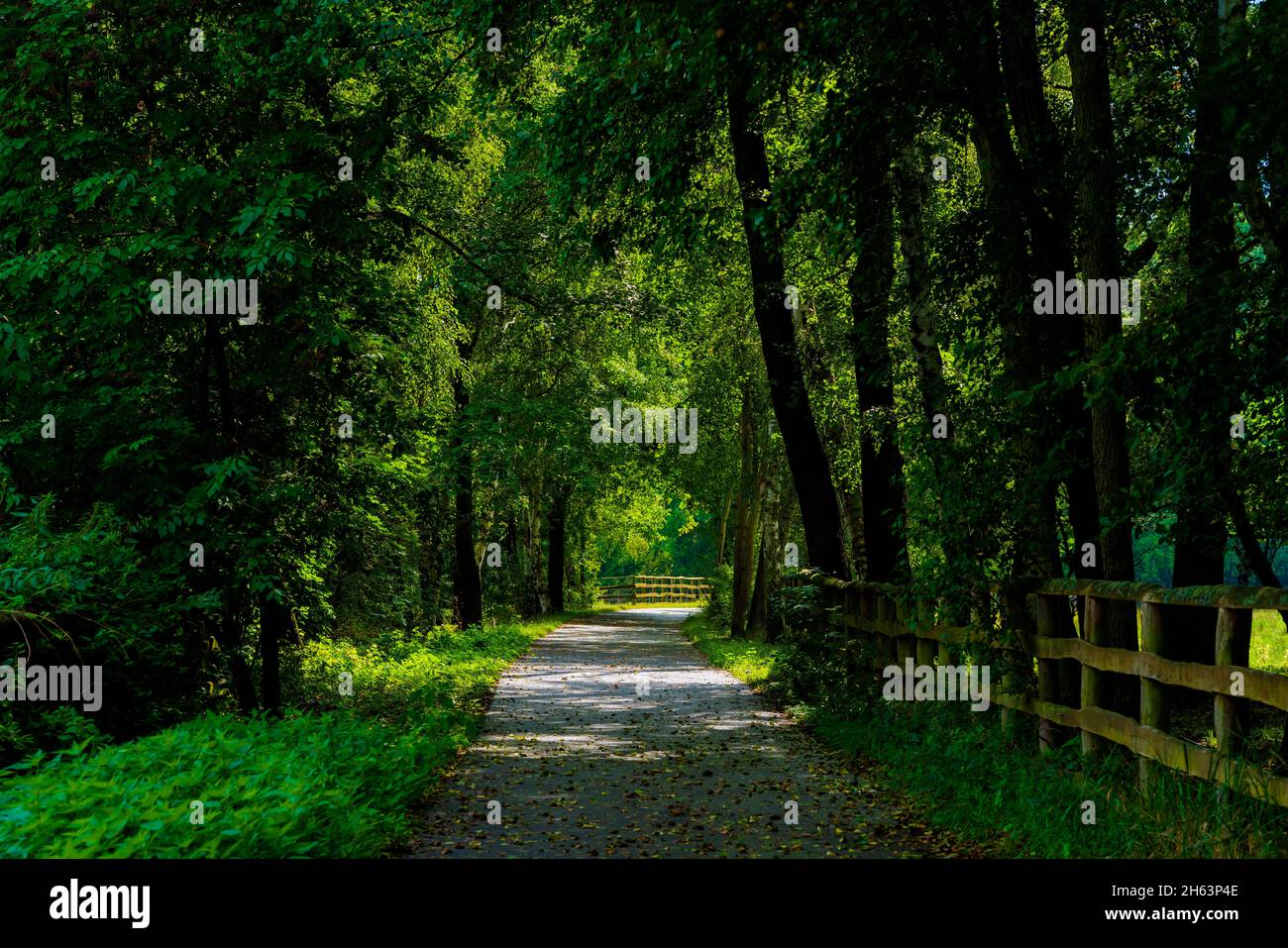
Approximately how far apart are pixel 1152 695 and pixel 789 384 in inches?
348

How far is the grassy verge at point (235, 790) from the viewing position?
5.34m

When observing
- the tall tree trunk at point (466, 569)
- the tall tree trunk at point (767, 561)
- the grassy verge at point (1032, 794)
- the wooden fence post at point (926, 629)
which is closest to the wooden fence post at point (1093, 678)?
the grassy verge at point (1032, 794)

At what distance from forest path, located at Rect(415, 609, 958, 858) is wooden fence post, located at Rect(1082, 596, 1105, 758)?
140 cm

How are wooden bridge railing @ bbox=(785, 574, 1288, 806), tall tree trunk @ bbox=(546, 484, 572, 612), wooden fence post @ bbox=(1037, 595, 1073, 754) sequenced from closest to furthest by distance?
wooden bridge railing @ bbox=(785, 574, 1288, 806), wooden fence post @ bbox=(1037, 595, 1073, 754), tall tree trunk @ bbox=(546, 484, 572, 612)

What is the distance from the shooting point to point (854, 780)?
9.19 metres

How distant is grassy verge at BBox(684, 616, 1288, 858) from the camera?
5.59 metres

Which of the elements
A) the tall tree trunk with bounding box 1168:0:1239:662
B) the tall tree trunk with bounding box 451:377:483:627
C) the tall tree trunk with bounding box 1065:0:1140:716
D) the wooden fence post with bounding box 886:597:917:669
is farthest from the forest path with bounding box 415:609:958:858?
the tall tree trunk with bounding box 451:377:483:627

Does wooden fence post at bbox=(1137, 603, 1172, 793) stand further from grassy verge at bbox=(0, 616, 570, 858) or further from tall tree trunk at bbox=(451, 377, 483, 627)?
tall tree trunk at bbox=(451, 377, 483, 627)

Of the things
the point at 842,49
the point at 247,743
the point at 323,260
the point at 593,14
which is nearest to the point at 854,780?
the point at 247,743

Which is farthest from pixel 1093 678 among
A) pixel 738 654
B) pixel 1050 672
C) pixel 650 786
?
pixel 738 654

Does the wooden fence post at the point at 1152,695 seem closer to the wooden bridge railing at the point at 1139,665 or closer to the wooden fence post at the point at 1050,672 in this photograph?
the wooden bridge railing at the point at 1139,665

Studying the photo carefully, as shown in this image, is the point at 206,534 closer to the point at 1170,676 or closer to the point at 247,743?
the point at 247,743

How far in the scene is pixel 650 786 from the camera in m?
8.98
